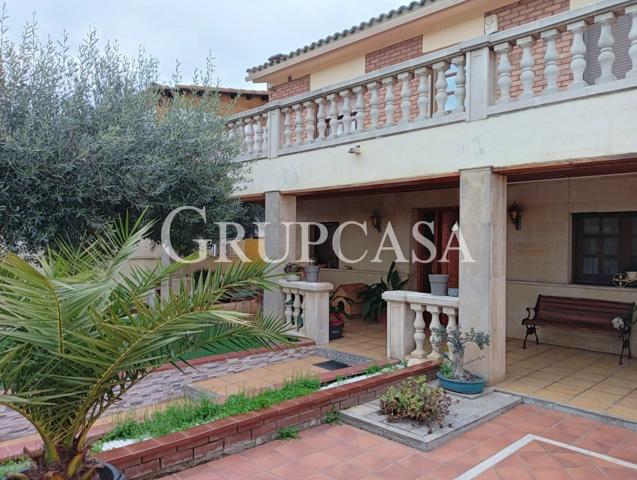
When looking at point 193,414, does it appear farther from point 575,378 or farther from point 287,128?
point 287,128

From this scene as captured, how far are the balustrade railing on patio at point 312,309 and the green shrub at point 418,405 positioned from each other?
3815 millimetres

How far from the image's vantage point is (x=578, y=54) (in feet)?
18.7

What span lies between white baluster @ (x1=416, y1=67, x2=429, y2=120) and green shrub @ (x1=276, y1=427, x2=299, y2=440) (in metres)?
4.82

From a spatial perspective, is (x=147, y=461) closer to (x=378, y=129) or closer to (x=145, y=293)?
A: (x=145, y=293)

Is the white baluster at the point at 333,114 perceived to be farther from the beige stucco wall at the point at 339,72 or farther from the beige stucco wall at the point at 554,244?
the beige stucco wall at the point at 554,244

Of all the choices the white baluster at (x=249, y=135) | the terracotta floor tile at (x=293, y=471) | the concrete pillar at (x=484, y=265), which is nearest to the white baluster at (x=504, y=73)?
the concrete pillar at (x=484, y=265)

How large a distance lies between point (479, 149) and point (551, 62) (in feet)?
4.43

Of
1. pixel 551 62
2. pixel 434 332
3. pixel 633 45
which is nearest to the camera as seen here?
pixel 633 45

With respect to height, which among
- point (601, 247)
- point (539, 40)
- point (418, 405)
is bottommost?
point (418, 405)

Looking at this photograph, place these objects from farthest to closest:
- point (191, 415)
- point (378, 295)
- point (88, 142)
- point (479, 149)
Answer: point (378, 295) → point (479, 149) → point (88, 142) → point (191, 415)

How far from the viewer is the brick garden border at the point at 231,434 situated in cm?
399

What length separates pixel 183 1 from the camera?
10648 millimetres

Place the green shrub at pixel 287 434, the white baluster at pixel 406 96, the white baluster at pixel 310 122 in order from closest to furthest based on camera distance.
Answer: the green shrub at pixel 287 434, the white baluster at pixel 406 96, the white baluster at pixel 310 122

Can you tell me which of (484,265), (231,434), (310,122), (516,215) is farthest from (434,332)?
(310,122)
